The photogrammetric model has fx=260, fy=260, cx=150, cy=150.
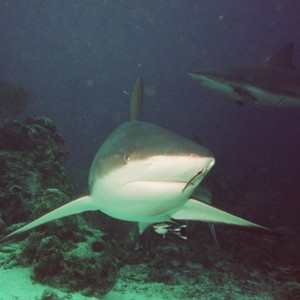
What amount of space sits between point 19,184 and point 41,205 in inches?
63.2

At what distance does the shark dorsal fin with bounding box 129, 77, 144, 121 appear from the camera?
394 cm

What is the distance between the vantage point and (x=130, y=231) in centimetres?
721

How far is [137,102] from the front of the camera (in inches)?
157

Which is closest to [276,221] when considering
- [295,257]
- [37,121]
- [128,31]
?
[295,257]

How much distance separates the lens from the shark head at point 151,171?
1.75m

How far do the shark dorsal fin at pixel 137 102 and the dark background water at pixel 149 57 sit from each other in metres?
57.4

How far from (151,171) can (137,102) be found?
92.3 inches

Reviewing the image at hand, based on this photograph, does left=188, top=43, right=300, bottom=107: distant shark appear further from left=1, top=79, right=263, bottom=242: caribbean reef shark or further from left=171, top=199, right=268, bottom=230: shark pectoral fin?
left=1, top=79, right=263, bottom=242: caribbean reef shark

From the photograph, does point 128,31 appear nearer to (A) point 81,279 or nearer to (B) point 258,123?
(B) point 258,123

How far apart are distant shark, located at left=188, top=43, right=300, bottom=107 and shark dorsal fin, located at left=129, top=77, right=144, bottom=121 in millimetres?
3670

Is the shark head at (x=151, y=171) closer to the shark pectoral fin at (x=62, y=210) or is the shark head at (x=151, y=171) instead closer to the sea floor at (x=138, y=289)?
the shark pectoral fin at (x=62, y=210)

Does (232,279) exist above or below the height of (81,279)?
above

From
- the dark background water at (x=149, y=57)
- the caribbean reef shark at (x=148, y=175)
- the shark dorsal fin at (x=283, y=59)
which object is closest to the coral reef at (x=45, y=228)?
the caribbean reef shark at (x=148, y=175)

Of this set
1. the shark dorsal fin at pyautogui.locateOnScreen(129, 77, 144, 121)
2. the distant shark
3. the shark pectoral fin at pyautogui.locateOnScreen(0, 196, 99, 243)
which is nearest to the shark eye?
the shark pectoral fin at pyautogui.locateOnScreen(0, 196, 99, 243)
